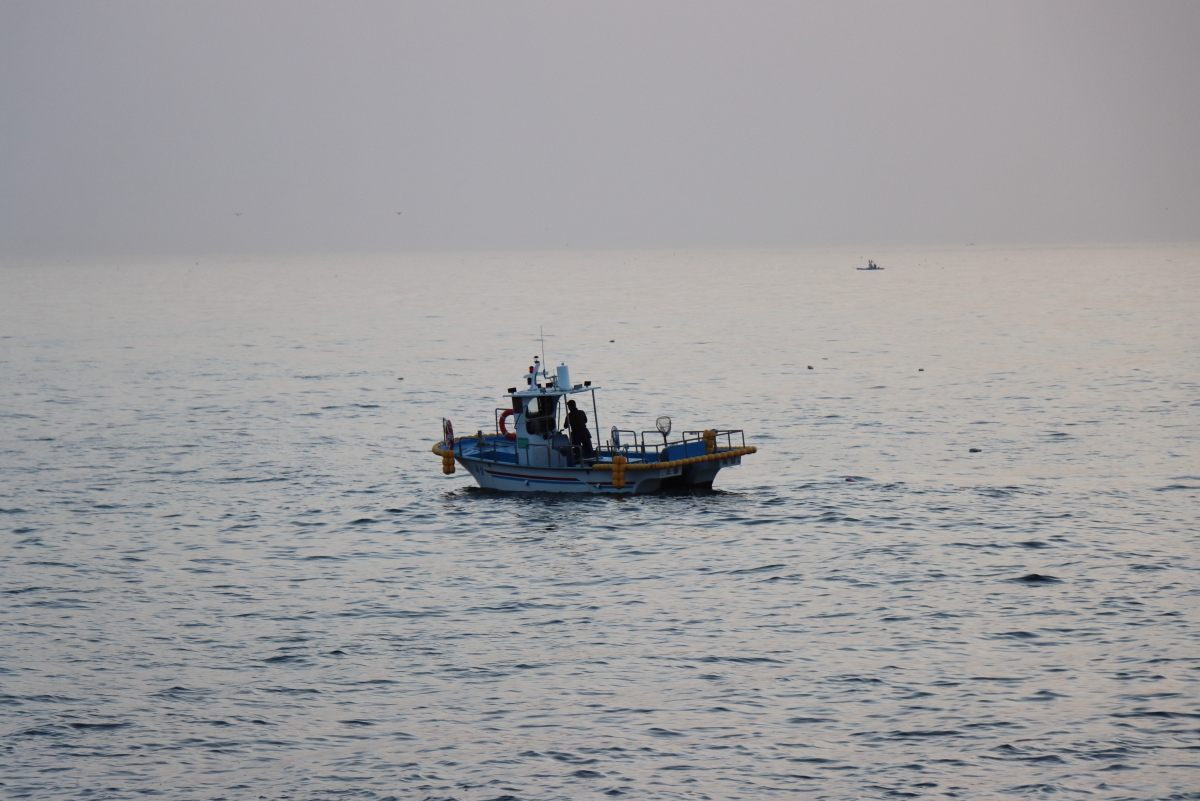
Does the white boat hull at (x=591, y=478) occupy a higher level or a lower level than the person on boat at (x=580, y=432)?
lower

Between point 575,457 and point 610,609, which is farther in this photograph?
point 575,457

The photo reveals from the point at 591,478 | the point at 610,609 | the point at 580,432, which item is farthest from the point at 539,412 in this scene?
the point at 610,609

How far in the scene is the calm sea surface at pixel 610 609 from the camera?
21.5m

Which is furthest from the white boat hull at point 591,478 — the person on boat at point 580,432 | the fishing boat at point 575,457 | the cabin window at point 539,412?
the cabin window at point 539,412

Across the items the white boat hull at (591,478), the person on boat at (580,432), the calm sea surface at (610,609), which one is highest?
the person on boat at (580,432)

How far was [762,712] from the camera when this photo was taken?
23359 millimetres

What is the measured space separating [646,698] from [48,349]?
306 ft

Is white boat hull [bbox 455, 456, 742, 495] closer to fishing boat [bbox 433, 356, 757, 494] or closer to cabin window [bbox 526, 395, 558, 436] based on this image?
fishing boat [bbox 433, 356, 757, 494]

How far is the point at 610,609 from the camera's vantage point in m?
29.9

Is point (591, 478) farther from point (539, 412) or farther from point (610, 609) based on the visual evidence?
point (610, 609)

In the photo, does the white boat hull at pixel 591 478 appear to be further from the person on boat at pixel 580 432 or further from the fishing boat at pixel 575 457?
the person on boat at pixel 580 432

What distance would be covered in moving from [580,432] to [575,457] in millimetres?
995

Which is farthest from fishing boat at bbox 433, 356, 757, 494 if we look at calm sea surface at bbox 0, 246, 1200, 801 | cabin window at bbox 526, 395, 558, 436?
calm sea surface at bbox 0, 246, 1200, 801

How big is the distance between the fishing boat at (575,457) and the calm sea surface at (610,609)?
967 mm
